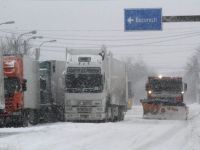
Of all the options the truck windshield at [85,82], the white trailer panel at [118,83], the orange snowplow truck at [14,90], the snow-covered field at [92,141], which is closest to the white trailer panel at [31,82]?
the orange snowplow truck at [14,90]

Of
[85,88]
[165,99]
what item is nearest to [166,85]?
[165,99]

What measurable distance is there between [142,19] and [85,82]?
611 centimetres

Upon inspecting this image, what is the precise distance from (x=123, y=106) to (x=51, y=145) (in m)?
27.4

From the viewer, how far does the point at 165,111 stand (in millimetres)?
44531

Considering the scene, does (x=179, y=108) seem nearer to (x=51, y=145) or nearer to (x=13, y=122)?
(x=13, y=122)

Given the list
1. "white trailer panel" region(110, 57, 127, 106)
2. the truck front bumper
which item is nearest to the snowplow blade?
"white trailer panel" region(110, 57, 127, 106)

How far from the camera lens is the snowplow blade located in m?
44.1

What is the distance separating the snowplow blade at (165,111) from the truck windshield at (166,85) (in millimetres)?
2690

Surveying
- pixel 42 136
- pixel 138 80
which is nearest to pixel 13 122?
pixel 42 136

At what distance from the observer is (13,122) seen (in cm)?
3684

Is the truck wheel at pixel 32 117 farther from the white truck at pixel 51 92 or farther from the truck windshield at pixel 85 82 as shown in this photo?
the truck windshield at pixel 85 82

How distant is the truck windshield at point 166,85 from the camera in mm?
47125

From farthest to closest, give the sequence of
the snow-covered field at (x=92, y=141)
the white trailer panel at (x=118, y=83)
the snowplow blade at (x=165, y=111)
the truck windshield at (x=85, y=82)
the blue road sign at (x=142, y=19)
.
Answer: the snowplow blade at (x=165, y=111)
the blue road sign at (x=142, y=19)
the white trailer panel at (x=118, y=83)
the truck windshield at (x=85, y=82)
the snow-covered field at (x=92, y=141)

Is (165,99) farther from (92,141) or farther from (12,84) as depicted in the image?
(92,141)
